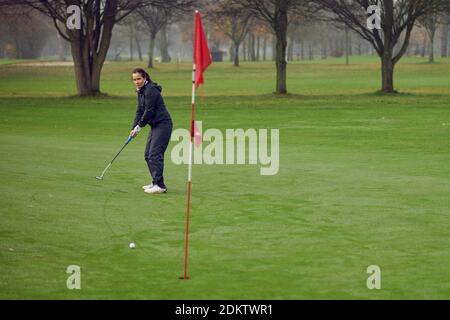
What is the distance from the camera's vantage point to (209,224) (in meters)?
13.3

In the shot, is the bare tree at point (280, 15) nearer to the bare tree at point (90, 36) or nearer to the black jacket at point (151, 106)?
the bare tree at point (90, 36)

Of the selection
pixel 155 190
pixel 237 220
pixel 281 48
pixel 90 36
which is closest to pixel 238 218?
pixel 237 220

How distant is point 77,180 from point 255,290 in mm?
8459

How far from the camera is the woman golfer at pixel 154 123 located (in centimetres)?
1598

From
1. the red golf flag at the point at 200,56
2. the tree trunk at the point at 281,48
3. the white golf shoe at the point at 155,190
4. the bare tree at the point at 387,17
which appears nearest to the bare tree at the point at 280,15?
the tree trunk at the point at 281,48

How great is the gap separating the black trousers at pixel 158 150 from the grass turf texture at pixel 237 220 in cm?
41

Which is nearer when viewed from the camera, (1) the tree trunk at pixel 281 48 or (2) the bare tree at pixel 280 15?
(2) the bare tree at pixel 280 15

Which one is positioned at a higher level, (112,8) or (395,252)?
(112,8)

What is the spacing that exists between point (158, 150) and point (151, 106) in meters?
0.78

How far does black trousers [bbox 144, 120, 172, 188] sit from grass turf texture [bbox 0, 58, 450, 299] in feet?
1.36

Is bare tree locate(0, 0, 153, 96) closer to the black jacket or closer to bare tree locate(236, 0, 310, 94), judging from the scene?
bare tree locate(236, 0, 310, 94)

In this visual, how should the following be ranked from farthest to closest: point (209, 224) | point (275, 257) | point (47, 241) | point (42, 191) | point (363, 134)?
point (363, 134)
point (42, 191)
point (209, 224)
point (47, 241)
point (275, 257)
